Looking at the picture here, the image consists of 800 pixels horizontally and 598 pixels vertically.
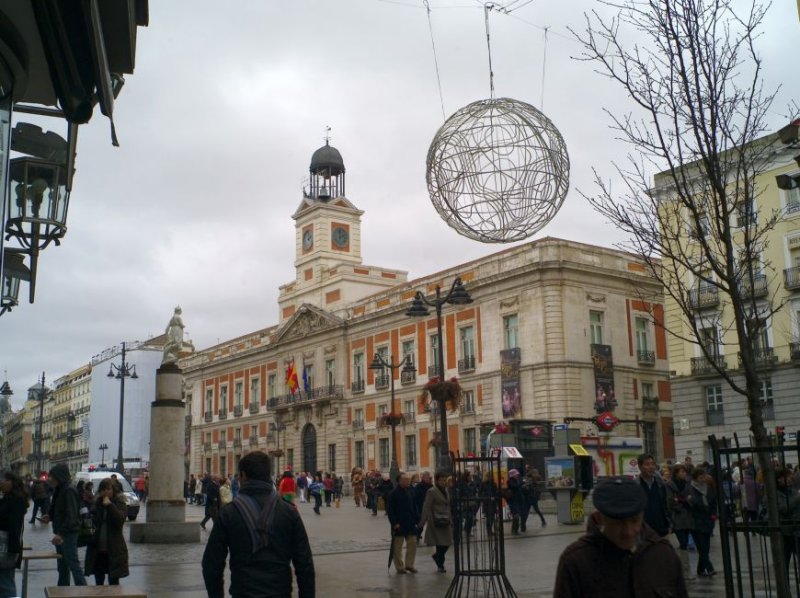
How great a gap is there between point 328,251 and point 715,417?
28.3m

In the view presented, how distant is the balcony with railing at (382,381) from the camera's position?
157 feet

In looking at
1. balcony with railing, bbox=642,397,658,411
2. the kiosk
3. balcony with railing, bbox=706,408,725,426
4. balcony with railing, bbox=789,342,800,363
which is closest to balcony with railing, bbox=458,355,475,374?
balcony with railing, bbox=642,397,658,411

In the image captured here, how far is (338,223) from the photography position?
190ft

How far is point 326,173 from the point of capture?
200 ft

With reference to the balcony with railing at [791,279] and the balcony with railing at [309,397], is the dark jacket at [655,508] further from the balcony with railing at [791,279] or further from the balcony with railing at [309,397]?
the balcony with railing at [309,397]

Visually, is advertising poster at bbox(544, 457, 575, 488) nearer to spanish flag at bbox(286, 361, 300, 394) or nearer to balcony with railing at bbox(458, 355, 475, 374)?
balcony with railing at bbox(458, 355, 475, 374)

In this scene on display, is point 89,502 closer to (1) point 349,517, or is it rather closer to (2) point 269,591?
(2) point 269,591

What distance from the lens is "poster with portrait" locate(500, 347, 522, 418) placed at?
40.4 m

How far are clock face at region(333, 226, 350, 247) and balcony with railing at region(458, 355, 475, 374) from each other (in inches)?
648

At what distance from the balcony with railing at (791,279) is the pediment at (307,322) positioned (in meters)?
25.6

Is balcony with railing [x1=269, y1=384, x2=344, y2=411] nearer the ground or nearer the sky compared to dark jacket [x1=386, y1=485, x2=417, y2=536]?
nearer the sky

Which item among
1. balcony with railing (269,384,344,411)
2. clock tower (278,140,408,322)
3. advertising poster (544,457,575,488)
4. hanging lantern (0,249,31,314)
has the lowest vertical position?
advertising poster (544,457,575,488)

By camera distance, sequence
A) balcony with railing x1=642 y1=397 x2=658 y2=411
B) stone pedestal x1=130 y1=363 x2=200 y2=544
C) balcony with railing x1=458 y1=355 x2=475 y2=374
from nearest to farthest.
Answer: stone pedestal x1=130 y1=363 x2=200 y2=544 → balcony with railing x1=642 y1=397 x2=658 y2=411 → balcony with railing x1=458 y1=355 x2=475 y2=374

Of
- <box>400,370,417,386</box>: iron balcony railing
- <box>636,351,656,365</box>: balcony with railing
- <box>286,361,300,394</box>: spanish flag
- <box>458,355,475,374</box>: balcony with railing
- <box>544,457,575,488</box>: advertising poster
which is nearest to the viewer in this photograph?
<box>544,457,575,488</box>: advertising poster
